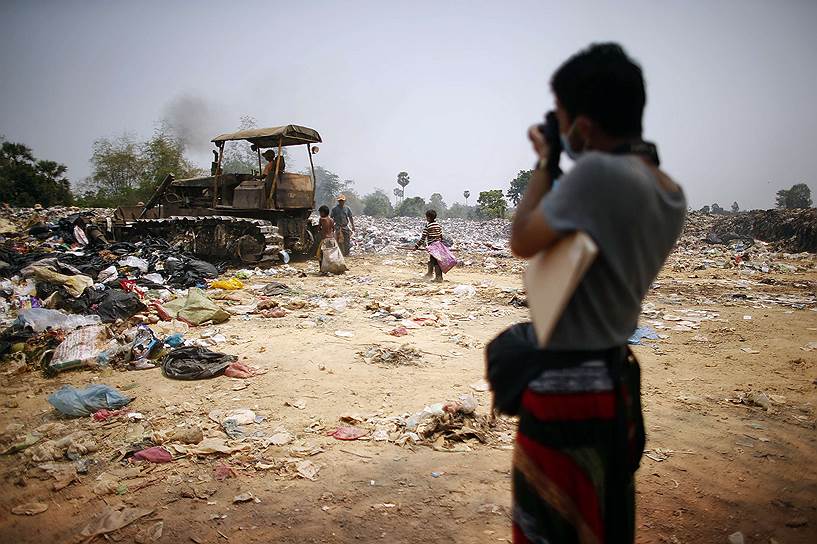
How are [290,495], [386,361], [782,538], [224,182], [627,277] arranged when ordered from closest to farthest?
[627,277] → [782,538] → [290,495] → [386,361] → [224,182]

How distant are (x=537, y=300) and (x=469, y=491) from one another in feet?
5.75

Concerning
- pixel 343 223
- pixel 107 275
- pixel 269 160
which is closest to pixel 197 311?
pixel 107 275

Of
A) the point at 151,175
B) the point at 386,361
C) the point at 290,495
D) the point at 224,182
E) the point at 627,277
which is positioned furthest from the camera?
the point at 151,175

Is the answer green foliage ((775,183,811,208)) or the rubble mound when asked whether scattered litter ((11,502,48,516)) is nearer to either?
the rubble mound

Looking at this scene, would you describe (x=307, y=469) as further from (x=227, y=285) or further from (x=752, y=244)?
(x=752, y=244)

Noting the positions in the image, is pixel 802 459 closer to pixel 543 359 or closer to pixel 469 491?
pixel 469 491

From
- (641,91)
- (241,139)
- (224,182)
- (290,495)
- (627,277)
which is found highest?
(241,139)

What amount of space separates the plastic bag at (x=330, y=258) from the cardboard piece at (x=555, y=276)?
850cm

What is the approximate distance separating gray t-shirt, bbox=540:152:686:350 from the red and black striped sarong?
0.08m

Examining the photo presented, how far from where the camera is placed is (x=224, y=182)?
11602 mm

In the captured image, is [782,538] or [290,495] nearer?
[782,538]

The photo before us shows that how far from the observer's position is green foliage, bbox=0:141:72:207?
23359 millimetres

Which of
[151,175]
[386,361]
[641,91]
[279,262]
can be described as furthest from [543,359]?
[151,175]

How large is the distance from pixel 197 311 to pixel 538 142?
540 centimetres
